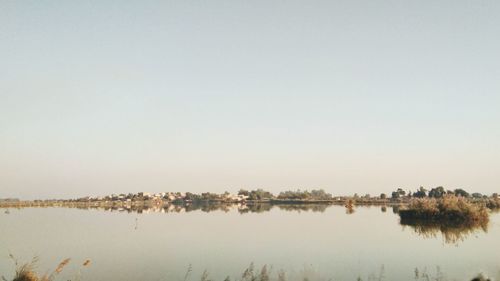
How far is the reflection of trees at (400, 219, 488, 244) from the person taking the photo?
34.1 meters

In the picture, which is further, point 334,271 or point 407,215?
point 407,215

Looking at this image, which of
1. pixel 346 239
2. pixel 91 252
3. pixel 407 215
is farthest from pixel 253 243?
pixel 407 215

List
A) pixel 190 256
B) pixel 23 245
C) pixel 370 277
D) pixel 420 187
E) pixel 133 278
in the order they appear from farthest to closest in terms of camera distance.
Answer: pixel 420 187 < pixel 23 245 < pixel 190 256 < pixel 133 278 < pixel 370 277

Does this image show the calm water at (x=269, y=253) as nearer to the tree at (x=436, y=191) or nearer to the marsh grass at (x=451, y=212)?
the marsh grass at (x=451, y=212)

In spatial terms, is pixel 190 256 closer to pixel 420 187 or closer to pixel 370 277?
pixel 370 277

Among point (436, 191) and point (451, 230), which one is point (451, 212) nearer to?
point (451, 230)

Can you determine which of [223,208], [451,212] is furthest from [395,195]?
[451,212]

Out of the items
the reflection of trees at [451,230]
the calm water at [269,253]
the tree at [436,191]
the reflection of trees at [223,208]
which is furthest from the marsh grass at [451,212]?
the tree at [436,191]

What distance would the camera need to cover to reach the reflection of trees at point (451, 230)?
34062 millimetres

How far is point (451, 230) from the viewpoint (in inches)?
1549

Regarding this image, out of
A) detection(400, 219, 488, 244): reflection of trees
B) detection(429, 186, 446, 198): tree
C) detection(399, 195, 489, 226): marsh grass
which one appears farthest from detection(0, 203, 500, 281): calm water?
detection(429, 186, 446, 198): tree

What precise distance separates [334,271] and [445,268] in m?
5.01

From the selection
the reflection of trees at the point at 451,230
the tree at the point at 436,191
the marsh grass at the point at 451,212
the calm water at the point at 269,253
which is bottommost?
the calm water at the point at 269,253

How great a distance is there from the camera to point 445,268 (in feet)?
68.4
